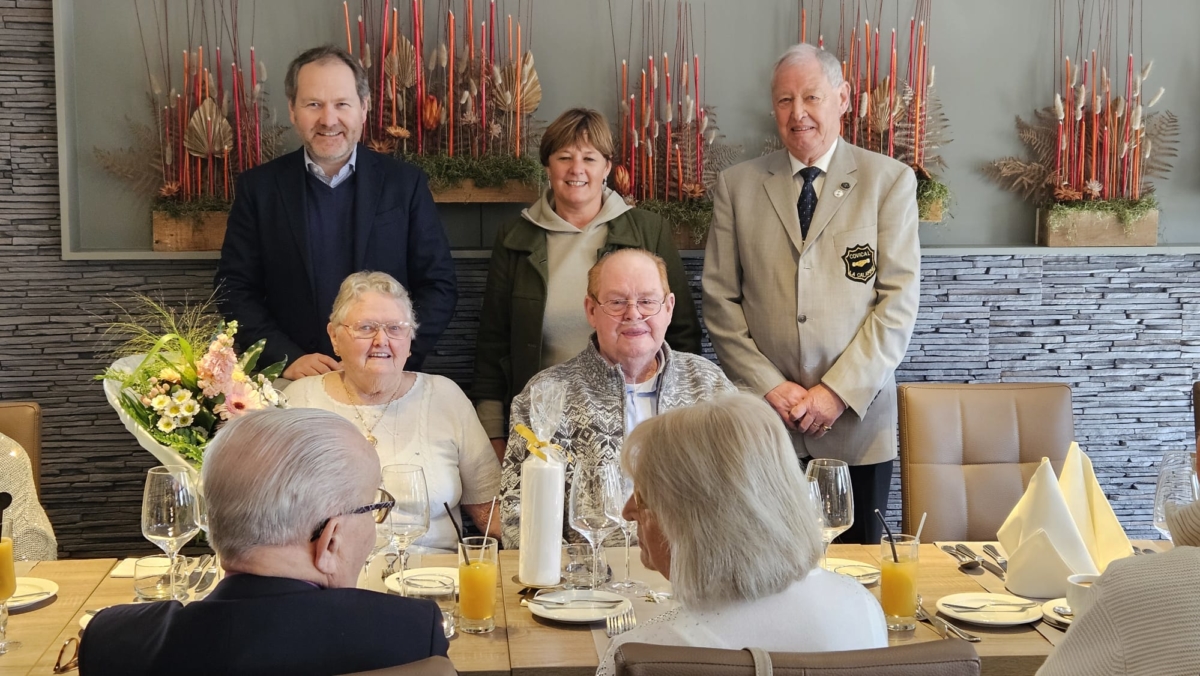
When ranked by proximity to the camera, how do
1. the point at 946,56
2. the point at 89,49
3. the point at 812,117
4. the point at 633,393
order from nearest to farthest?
1. the point at 633,393
2. the point at 812,117
3. the point at 89,49
4. the point at 946,56

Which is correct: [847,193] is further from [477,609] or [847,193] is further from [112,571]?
[112,571]

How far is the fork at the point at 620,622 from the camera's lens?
1.89 metres

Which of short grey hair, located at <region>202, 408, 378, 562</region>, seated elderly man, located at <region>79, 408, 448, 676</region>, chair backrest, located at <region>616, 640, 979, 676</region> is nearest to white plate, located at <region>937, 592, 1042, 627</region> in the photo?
chair backrest, located at <region>616, 640, 979, 676</region>

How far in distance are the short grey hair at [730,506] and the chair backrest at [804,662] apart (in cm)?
23

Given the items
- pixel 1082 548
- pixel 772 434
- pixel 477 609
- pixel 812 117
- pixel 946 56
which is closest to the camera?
pixel 772 434

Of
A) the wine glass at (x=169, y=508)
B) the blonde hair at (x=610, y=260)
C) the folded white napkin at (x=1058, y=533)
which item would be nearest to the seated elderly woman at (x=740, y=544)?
the folded white napkin at (x=1058, y=533)

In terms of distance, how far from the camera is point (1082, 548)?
2.13 meters

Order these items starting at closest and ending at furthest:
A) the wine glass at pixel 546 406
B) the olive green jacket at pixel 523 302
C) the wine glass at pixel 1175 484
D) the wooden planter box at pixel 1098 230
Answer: the wine glass at pixel 1175 484 → the wine glass at pixel 546 406 → the olive green jacket at pixel 523 302 → the wooden planter box at pixel 1098 230

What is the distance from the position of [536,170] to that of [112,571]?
1.93 metres

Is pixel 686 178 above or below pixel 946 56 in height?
below

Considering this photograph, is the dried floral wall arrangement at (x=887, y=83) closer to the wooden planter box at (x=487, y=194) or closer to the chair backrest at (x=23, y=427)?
the wooden planter box at (x=487, y=194)

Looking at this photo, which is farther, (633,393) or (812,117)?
(812,117)

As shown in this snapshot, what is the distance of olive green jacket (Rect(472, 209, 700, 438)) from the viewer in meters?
3.38

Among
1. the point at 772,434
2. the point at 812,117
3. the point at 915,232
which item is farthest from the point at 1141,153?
the point at 772,434
